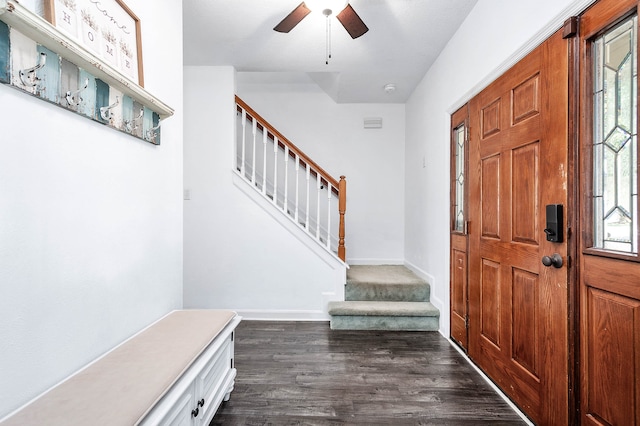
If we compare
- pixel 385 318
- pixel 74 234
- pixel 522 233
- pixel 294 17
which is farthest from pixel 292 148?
pixel 74 234

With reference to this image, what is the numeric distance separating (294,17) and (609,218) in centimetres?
220

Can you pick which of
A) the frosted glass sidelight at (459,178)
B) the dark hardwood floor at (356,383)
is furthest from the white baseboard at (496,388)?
the frosted glass sidelight at (459,178)

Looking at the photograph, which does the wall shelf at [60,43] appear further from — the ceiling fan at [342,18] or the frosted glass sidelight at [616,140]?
the frosted glass sidelight at [616,140]

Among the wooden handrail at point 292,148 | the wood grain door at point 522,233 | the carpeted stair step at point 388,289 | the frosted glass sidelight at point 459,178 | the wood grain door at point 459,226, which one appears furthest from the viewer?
the wooden handrail at point 292,148

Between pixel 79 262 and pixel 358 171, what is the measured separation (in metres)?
3.77

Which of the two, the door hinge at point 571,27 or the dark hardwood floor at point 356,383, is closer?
the door hinge at point 571,27

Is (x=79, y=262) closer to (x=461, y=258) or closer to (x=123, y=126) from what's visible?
(x=123, y=126)

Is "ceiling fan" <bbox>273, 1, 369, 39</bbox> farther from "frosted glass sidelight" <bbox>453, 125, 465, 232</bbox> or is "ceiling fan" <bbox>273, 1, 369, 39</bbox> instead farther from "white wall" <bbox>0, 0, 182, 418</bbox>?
"frosted glass sidelight" <bbox>453, 125, 465, 232</bbox>

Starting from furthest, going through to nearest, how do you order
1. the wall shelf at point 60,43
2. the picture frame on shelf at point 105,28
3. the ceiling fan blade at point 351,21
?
the ceiling fan blade at point 351,21 → the picture frame on shelf at point 105,28 → the wall shelf at point 60,43

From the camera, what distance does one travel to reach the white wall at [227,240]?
3455mm

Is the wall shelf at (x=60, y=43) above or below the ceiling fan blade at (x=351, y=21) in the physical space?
below

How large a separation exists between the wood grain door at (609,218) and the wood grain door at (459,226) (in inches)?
45.4

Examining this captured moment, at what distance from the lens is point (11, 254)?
944 millimetres

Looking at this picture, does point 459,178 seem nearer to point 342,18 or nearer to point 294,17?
point 342,18
